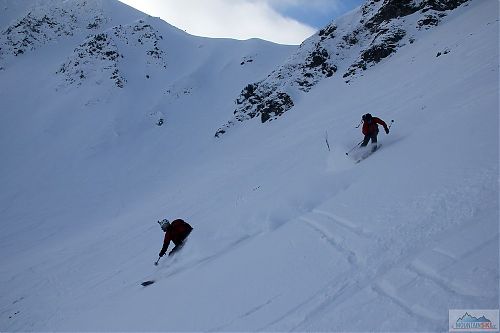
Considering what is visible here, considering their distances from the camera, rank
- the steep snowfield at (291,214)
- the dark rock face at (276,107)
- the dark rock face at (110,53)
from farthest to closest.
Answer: the dark rock face at (110,53), the dark rock face at (276,107), the steep snowfield at (291,214)

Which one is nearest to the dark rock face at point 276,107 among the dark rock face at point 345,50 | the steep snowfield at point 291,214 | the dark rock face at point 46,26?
the dark rock face at point 345,50

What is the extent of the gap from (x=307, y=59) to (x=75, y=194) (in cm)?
2453

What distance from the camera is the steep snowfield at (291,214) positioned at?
4.55 metres

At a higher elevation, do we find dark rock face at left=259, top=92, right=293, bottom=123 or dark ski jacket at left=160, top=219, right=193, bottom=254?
dark rock face at left=259, top=92, right=293, bottom=123

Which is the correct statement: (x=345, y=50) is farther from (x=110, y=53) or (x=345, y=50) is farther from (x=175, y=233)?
(x=110, y=53)

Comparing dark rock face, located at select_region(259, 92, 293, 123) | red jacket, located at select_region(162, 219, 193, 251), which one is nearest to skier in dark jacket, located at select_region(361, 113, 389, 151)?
red jacket, located at select_region(162, 219, 193, 251)

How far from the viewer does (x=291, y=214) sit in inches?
331

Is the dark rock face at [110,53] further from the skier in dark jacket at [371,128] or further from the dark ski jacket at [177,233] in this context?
the skier in dark jacket at [371,128]

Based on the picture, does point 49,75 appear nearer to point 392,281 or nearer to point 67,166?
point 67,166

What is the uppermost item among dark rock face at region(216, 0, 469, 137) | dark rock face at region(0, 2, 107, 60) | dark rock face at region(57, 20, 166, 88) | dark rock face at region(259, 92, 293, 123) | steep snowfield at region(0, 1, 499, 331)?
dark rock face at region(0, 2, 107, 60)

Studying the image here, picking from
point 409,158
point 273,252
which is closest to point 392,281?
point 273,252

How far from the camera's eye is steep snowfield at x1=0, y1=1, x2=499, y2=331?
4.55m

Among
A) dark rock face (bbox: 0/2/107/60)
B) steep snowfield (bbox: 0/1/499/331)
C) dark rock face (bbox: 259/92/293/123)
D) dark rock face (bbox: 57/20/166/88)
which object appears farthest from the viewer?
dark rock face (bbox: 0/2/107/60)

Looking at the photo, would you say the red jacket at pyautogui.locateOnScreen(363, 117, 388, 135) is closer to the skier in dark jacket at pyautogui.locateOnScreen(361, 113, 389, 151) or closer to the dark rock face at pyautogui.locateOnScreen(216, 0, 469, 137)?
the skier in dark jacket at pyautogui.locateOnScreen(361, 113, 389, 151)
